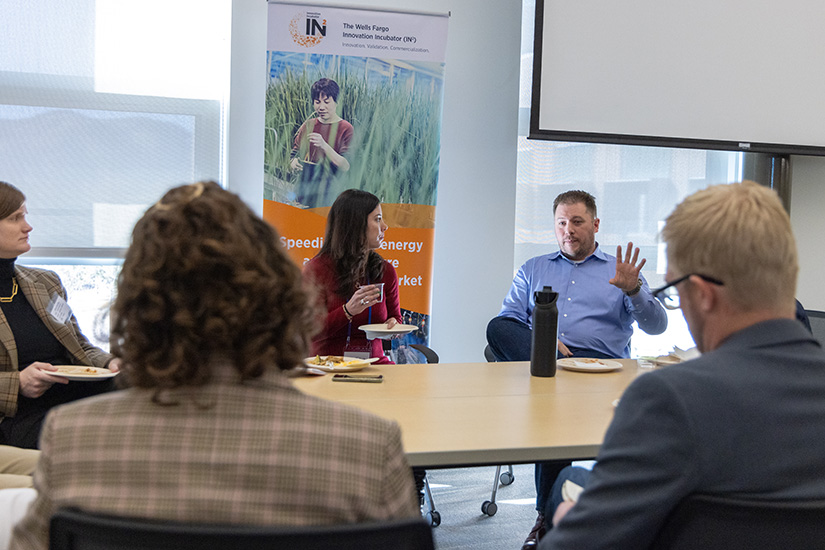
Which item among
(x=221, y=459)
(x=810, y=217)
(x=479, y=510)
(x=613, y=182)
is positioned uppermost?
(x=613, y=182)

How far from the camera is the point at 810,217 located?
16.4 ft

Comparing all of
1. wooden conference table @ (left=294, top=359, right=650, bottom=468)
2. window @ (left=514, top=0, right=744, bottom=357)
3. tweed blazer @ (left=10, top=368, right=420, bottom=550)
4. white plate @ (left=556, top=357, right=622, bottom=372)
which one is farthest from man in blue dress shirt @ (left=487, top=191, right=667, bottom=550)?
tweed blazer @ (left=10, top=368, right=420, bottom=550)

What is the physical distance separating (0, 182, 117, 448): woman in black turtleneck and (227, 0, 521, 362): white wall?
2347 mm

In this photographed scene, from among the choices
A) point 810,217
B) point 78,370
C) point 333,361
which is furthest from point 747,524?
point 810,217

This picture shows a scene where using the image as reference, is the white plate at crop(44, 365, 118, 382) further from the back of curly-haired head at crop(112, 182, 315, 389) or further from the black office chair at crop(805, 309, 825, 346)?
the black office chair at crop(805, 309, 825, 346)

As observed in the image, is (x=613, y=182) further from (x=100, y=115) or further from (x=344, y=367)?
(x=100, y=115)

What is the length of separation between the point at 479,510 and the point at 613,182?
252 cm

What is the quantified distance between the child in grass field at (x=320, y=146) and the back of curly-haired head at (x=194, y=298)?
3.02 metres

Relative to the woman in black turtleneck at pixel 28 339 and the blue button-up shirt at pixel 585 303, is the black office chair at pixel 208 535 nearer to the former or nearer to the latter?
the woman in black turtleneck at pixel 28 339

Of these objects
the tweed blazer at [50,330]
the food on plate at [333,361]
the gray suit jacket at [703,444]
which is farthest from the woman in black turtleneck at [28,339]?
the gray suit jacket at [703,444]

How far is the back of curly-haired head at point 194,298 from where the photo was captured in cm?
91

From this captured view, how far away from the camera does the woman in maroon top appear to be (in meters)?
3.12

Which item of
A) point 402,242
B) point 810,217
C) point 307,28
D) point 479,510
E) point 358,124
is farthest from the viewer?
point 810,217

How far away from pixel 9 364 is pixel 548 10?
10.6 ft
